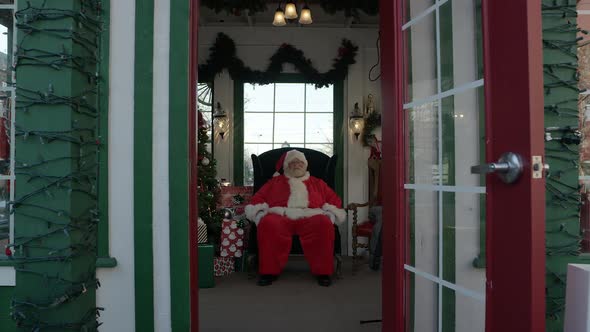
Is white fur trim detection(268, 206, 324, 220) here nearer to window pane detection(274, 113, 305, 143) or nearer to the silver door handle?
window pane detection(274, 113, 305, 143)

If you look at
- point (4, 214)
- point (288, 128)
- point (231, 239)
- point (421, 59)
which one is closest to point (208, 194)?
point (231, 239)

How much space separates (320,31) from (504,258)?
19.2 ft

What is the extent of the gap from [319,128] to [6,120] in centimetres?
484

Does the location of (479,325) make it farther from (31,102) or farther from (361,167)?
(361,167)

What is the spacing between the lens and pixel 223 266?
15.9 ft

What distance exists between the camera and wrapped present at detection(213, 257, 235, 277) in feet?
15.7

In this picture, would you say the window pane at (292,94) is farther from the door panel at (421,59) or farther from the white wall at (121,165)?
the door panel at (421,59)

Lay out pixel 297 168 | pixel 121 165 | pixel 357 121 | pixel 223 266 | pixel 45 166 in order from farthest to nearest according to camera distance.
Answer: pixel 357 121
pixel 297 168
pixel 223 266
pixel 121 165
pixel 45 166

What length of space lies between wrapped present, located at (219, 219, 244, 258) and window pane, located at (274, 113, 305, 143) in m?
2.11

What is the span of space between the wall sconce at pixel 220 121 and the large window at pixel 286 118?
0.26 metres

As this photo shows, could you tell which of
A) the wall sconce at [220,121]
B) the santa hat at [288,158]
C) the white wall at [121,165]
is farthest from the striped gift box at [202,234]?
the white wall at [121,165]

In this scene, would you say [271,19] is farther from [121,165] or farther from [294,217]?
[121,165]

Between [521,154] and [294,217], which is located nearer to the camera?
[521,154]

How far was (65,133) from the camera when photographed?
1.55m
